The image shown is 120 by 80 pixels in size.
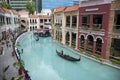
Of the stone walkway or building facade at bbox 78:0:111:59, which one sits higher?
building facade at bbox 78:0:111:59

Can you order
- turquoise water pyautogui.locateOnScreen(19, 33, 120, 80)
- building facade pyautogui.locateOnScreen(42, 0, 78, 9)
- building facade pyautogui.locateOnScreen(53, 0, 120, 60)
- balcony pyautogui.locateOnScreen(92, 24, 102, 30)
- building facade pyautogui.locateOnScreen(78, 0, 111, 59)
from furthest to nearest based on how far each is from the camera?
building facade pyautogui.locateOnScreen(42, 0, 78, 9)
balcony pyautogui.locateOnScreen(92, 24, 102, 30)
building facade pyautogui.locateOnScreen(78, 0, 111, 59)
building facade pyautogui.locateOnScreen(53, 0, 120, 60)
turquoise water pyautogui.locateOnScreen(19, 33, 120, 80)

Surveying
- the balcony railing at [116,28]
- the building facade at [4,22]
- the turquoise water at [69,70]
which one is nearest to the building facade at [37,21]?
the building facade at [4,22]

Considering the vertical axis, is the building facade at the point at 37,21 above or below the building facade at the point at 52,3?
below

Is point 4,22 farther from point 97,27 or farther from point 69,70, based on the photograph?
point 69,70

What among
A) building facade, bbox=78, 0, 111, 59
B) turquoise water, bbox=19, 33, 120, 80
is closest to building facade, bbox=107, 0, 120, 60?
building facade, bbox=78, 0, 111, 59

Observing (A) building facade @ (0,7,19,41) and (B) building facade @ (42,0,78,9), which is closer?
(A) building facade @ (0,7,19,41)

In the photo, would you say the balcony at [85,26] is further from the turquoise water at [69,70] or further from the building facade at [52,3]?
the building facade at [52,3]

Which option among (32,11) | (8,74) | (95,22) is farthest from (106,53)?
(32,11)

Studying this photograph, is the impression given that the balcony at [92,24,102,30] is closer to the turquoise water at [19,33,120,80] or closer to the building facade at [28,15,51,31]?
the turquoise water at [19,33,120,80]

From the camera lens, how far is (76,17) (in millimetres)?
25484

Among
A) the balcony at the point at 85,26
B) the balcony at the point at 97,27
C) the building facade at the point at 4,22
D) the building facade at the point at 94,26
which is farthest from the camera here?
the building facade at the point at 4,22

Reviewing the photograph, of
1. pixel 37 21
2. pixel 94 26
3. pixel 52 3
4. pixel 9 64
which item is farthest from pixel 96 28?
pixel 52 3

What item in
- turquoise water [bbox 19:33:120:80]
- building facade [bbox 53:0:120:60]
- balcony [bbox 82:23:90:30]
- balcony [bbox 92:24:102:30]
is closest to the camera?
turquoise water [bbox 19:33:120:80]

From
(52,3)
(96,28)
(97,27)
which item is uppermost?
(52,3)
